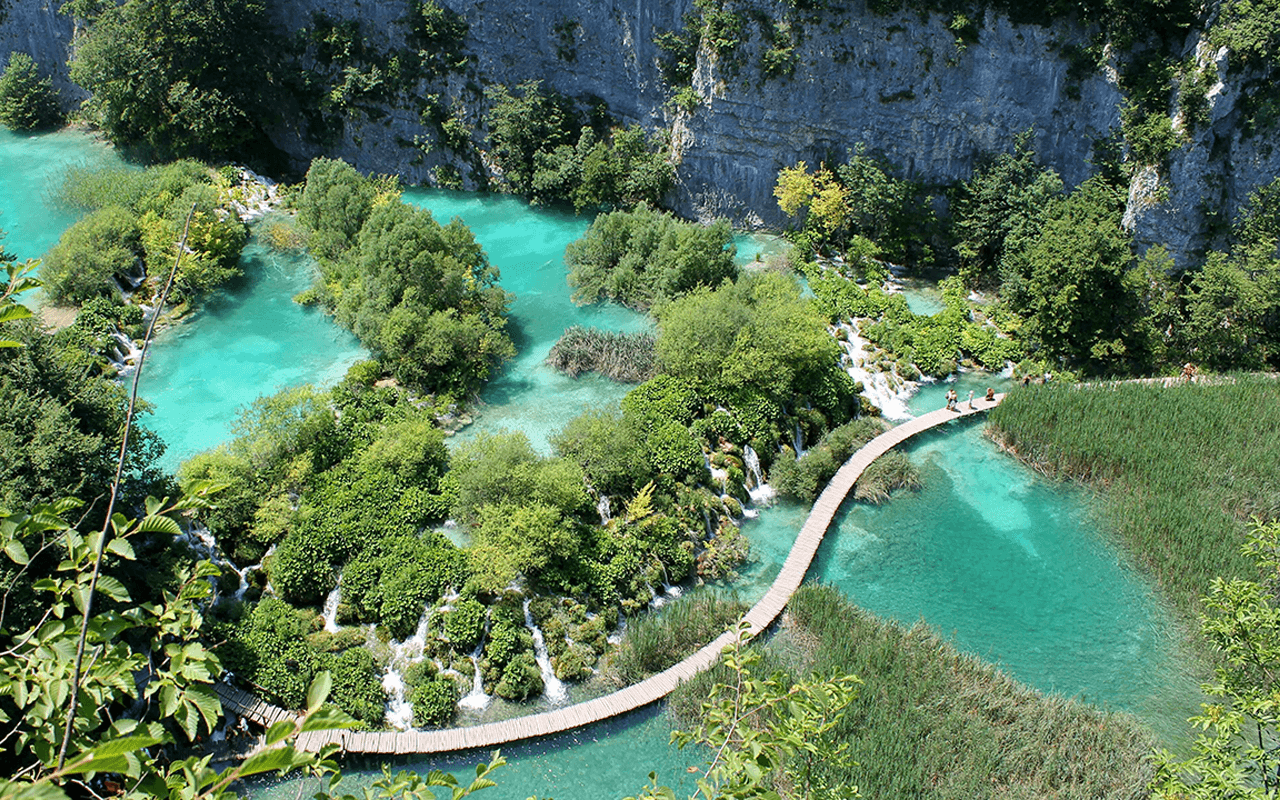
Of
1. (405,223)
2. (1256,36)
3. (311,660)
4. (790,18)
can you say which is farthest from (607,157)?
(311,660)

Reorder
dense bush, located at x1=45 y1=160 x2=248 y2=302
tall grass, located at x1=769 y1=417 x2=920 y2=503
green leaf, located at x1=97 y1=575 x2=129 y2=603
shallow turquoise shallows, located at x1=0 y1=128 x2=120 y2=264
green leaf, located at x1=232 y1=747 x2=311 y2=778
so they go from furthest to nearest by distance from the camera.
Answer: shallow turquoise shallows, located at x1=0 y1=128 x2=120 y2=264, dense bush, located at x1=45 y1=160 x2=248 y2=302, tall grass, located at x1=769 y1=417 x2=920 y2=503, green leaf, located at x1=97 y1=575 x2=129 y2=603, green leaf, located at x1=232 y1=747 x2=311 y2=778

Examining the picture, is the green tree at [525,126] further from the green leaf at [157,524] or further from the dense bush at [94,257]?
the green leaf at [157,524]

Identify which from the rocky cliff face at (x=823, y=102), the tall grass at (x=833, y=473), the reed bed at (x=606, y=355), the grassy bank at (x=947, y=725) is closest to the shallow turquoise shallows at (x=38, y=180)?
the rocky cliff face at (x=823, y=102)

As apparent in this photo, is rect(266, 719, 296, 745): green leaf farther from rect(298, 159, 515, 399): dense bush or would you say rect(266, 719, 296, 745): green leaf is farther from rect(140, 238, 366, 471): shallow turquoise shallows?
rect(298, 159, 515, 399): dense bush

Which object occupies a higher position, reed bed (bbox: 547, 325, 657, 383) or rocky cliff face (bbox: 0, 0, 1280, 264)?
rocky cliff face (bbox: 0, 0, 1280, 264)

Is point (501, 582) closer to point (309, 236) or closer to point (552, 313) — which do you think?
point (552, 313)

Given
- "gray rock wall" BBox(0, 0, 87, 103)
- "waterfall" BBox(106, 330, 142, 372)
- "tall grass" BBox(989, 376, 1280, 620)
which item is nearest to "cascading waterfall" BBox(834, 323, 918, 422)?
"tall grass" BBox(989, 376, 1280, 620)

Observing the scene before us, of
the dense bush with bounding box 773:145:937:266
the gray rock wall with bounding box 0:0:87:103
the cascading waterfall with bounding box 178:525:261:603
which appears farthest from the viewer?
the gray rock wall with bounding box 0:0:87:103

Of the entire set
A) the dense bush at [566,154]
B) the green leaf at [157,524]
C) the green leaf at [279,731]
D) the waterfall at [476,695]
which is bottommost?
the waterfall at [476,695]
